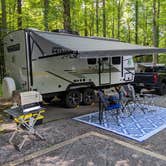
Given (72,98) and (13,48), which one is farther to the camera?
(72,98)

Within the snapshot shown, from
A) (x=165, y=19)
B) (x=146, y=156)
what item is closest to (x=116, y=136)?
(x=146, y=156)

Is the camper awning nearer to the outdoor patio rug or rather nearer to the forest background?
the outdoor patio rug

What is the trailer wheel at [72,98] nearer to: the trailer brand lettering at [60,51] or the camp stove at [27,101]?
the trailer brand lettering at [60,51]

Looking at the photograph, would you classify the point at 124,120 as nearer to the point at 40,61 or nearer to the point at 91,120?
the point at 91,120

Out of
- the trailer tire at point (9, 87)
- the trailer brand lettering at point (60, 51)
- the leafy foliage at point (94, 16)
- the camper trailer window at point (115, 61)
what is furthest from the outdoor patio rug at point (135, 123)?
the leafy foliage at point (94, 16)

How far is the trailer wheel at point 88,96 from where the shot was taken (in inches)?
317

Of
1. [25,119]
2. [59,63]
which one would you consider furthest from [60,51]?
[25,119]

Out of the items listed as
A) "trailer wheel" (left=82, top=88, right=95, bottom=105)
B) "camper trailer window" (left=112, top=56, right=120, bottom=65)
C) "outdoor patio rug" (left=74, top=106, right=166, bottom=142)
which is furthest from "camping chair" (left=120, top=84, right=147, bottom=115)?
"camper trailer window" (left=112, top=56, right=120, bottom=65)

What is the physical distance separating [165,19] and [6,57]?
1454 cm

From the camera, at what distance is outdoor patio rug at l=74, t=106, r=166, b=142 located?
4848mm

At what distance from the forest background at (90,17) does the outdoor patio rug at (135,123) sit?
599 cm

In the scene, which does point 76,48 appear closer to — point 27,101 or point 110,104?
point 27,101

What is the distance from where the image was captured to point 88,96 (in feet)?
26.7

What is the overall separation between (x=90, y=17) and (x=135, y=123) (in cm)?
1686
